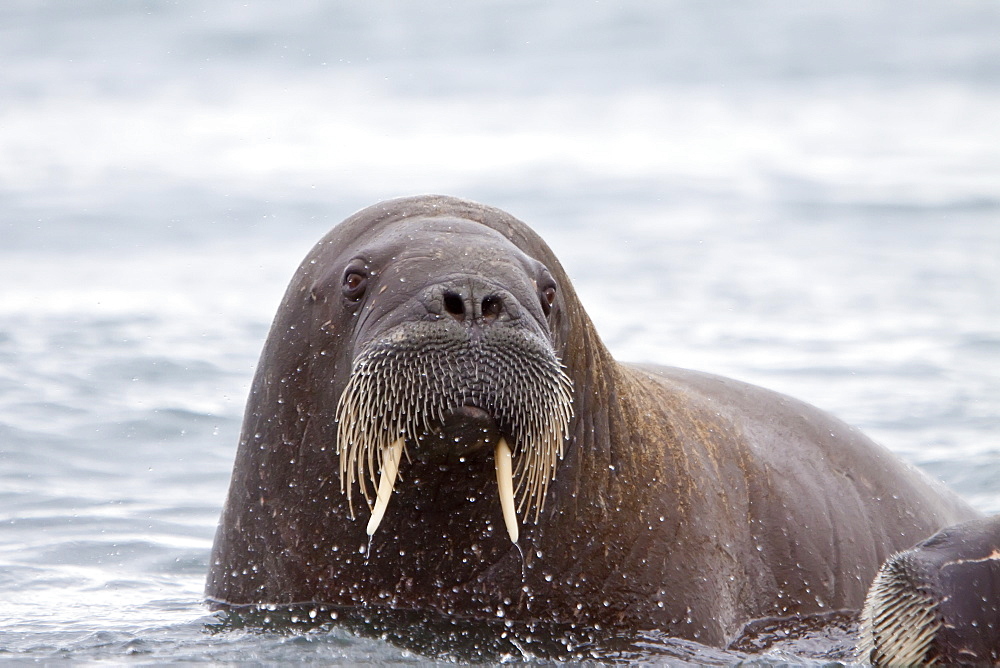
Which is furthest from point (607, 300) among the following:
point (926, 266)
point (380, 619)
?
point (380, 619)

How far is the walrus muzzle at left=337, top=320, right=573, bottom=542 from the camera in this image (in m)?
5.21

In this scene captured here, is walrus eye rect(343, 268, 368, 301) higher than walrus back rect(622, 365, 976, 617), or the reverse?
walrus eye rect(343, 268, 368, 301)

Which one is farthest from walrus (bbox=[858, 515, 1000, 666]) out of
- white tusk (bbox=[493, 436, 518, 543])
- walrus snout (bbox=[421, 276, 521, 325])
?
walrus snout (bbox=[421, 276, 521, 325])

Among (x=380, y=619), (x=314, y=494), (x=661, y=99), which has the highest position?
(x=661, y=99)

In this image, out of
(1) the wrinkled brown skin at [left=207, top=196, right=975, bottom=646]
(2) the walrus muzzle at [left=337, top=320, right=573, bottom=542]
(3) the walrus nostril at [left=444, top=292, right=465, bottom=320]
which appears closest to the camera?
(2) the walrus muzzle at [left=337, top=320, right=573, bottom=542]

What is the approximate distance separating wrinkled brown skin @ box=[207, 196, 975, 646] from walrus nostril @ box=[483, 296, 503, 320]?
0.40 m

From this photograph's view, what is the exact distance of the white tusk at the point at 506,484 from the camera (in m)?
5.34

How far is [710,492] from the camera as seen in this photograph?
6402 mm

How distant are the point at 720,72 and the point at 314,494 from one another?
896 inches

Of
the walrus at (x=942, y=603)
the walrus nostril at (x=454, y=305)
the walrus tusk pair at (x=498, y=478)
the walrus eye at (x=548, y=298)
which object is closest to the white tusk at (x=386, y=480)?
the walrus tusk pair at (x=498, y=478)

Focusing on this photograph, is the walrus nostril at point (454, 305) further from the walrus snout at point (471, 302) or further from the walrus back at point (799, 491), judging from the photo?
the walrus back at point (799, 491)

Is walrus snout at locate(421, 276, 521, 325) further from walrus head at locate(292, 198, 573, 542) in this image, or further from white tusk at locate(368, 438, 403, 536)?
white tusk at locate(368, 438, 403, 536)

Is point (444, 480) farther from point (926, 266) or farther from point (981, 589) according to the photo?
point (926, 266)

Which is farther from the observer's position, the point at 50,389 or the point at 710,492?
the point at 50,389
